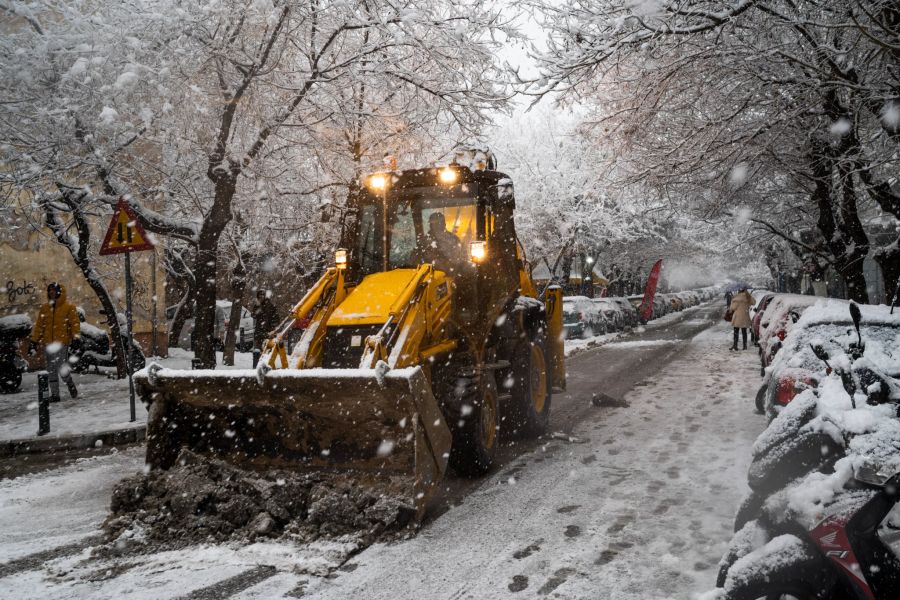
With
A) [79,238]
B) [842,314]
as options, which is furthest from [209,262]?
[842,314]

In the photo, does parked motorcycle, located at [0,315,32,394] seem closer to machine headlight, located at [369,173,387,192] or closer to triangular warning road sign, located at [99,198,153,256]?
triangular warning road sign, located at [99,198,153,256]

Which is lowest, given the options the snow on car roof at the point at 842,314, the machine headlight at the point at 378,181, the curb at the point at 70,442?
the curb at the point at 70,442

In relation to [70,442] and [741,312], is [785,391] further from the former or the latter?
[741,312]

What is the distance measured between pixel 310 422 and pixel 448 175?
3.00m

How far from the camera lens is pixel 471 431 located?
19.4 ft

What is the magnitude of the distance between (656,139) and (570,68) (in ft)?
15.0

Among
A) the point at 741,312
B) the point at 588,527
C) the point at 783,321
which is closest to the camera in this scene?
the point at 588,527

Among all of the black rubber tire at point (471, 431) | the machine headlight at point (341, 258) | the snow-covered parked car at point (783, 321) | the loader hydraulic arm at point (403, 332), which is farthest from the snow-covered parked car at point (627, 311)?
the loader hydraulic arm at point (403, 332)

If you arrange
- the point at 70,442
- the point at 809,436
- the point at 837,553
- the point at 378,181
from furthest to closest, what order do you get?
the point at 70,442, the point at 378,181, the point at 809,436, the point at 837,553

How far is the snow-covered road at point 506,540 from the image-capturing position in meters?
4.00

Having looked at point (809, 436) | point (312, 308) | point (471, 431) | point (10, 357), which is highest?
point (312, 308)

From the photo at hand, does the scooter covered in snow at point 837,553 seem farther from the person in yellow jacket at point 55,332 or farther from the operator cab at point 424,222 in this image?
the person in yellow jacket at point 55,332

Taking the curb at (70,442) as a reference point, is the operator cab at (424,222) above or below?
above

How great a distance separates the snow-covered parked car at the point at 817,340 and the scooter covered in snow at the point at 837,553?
2869mm
